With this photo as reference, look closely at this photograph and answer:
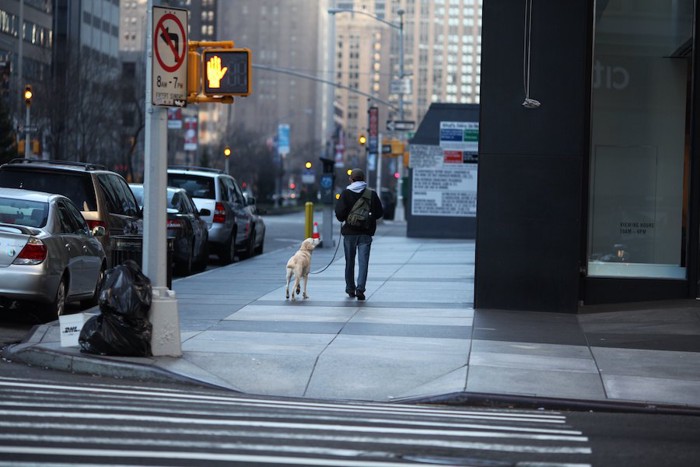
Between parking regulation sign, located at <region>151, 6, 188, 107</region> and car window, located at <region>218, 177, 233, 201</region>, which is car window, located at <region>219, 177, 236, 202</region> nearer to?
car window, located at <region>218, 177, 233, 201</region>

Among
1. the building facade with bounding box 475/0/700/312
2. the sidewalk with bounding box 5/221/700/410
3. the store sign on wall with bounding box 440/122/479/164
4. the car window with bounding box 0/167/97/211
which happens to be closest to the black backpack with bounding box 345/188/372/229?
the sidewalk with bounding box 5/221/700/410

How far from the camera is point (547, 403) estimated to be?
951cm

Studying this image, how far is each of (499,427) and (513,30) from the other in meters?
8.44

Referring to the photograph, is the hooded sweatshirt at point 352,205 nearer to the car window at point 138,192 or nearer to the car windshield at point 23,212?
the car windshield at point 23,212

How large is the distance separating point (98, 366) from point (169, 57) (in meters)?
3.07

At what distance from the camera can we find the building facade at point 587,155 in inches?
609

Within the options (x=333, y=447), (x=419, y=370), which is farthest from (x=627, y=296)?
(x=333, y=447)

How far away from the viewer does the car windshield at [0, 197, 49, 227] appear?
13.9m

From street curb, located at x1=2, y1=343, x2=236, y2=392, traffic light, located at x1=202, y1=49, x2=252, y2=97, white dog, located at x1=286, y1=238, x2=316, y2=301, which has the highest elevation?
traffic light, located at x1=202, y1=49, x2=252, y2=97

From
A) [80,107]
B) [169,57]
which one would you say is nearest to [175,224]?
[169,57]

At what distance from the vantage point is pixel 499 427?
27.3 ft

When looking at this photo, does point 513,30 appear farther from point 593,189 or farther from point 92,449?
point 92,449

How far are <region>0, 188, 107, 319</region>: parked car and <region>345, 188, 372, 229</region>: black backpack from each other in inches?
141

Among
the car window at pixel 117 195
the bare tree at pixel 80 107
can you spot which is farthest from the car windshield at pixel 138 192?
the bare tree at pixel 80 107
